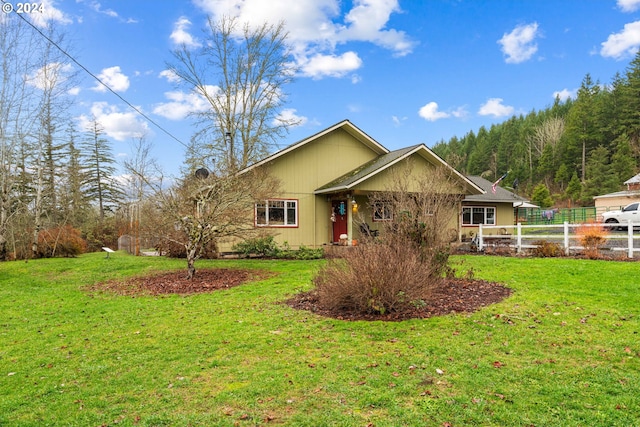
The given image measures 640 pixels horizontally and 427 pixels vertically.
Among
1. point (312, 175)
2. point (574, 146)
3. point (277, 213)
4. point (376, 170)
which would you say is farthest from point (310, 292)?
point (574, 146)

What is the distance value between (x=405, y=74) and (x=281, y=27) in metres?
11.4

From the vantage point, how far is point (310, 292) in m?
8.02

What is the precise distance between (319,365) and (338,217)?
555 inches

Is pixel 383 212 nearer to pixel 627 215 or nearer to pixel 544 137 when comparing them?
pixel 627 215

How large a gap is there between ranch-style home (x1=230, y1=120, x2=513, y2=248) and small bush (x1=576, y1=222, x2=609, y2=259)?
4.69 meters

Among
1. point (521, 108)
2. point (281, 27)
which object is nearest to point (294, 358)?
point (281, 27)

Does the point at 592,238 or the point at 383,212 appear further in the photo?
the point at 592,238

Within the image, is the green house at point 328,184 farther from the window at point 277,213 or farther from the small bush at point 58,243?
the small bush at point 58,243

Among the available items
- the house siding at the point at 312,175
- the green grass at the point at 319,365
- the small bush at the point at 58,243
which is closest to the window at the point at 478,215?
the house siding at the point at 312,175

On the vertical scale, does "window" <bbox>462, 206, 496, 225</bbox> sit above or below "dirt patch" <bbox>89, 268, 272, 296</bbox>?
above

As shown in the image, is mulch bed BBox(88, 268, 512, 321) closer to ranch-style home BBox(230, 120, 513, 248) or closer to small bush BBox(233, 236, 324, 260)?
small bush BBox(233, 236, 324, 260)

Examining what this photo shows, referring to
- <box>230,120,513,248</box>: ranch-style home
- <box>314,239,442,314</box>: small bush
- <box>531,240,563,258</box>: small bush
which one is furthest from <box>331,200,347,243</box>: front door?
<box>314,239,442,314</box>: small bush

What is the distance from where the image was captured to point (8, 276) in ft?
40.0

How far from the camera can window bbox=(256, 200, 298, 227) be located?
55.4 ft
